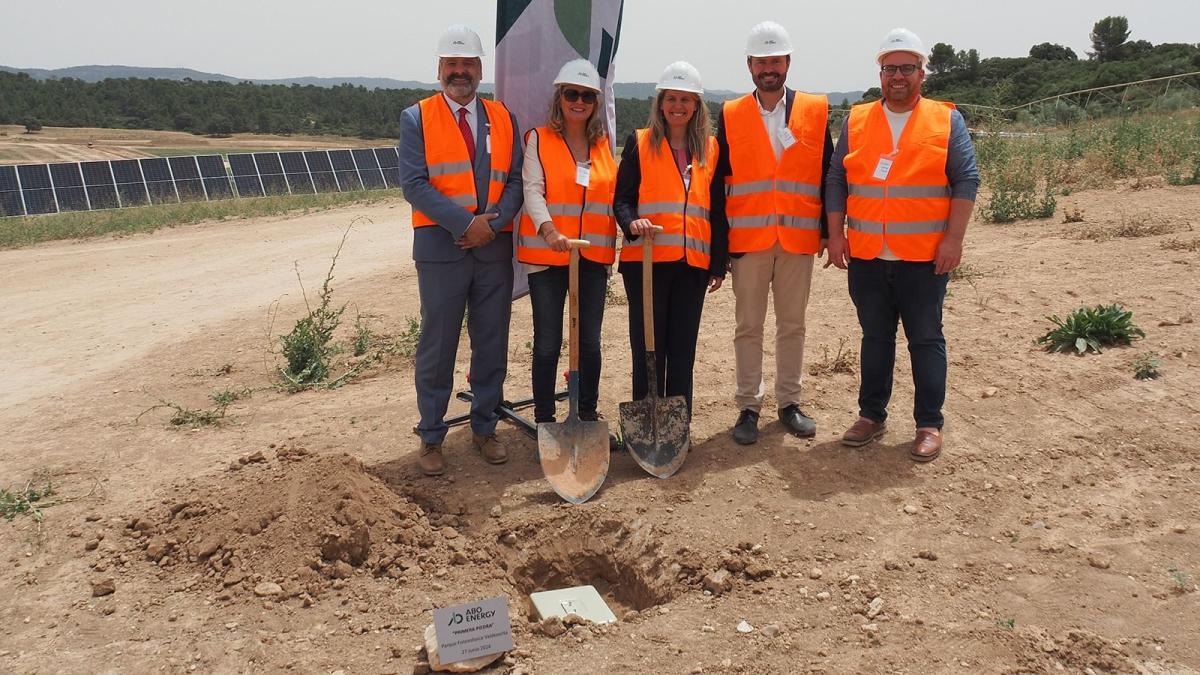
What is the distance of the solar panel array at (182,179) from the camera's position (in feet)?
62.6

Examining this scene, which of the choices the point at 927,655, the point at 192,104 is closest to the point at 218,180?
the point at 927,655

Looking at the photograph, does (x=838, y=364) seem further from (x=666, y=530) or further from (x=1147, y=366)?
(x=666, y=530)

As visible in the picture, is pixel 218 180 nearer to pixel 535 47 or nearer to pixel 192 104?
pixel 535 47

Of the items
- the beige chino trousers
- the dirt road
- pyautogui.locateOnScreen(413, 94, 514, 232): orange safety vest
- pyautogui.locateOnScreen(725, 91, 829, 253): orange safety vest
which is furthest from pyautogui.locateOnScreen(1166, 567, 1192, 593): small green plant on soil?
pyautogui.locateOnScreen(413, 94, 514, 232): orange safety vest

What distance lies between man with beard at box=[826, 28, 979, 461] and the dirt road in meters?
0.57

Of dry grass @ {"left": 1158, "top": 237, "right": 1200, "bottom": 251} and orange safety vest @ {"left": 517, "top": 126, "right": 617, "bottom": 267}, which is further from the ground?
orange safety vest @ {"left": 517, "top": 126, "right": 617, "bottom": 267}

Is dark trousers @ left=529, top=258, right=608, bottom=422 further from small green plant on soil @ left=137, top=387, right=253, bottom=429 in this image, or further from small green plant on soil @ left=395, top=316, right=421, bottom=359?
small green plant on soil @ left=395, top=316, right=421, bottom=359

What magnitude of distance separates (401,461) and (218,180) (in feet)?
62.6

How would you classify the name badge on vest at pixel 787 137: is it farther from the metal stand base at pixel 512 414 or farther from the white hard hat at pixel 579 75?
the metal stand base at pixel 512 414

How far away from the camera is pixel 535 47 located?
5191 mm

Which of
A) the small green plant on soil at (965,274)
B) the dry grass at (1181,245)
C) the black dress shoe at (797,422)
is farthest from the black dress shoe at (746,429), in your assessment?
the dry grass at (1181,245)

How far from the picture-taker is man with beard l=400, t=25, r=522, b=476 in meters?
4.45

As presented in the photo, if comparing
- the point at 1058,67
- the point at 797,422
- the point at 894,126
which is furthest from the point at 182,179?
the point at 1058,67

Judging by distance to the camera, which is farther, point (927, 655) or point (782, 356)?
point (782, 356)
